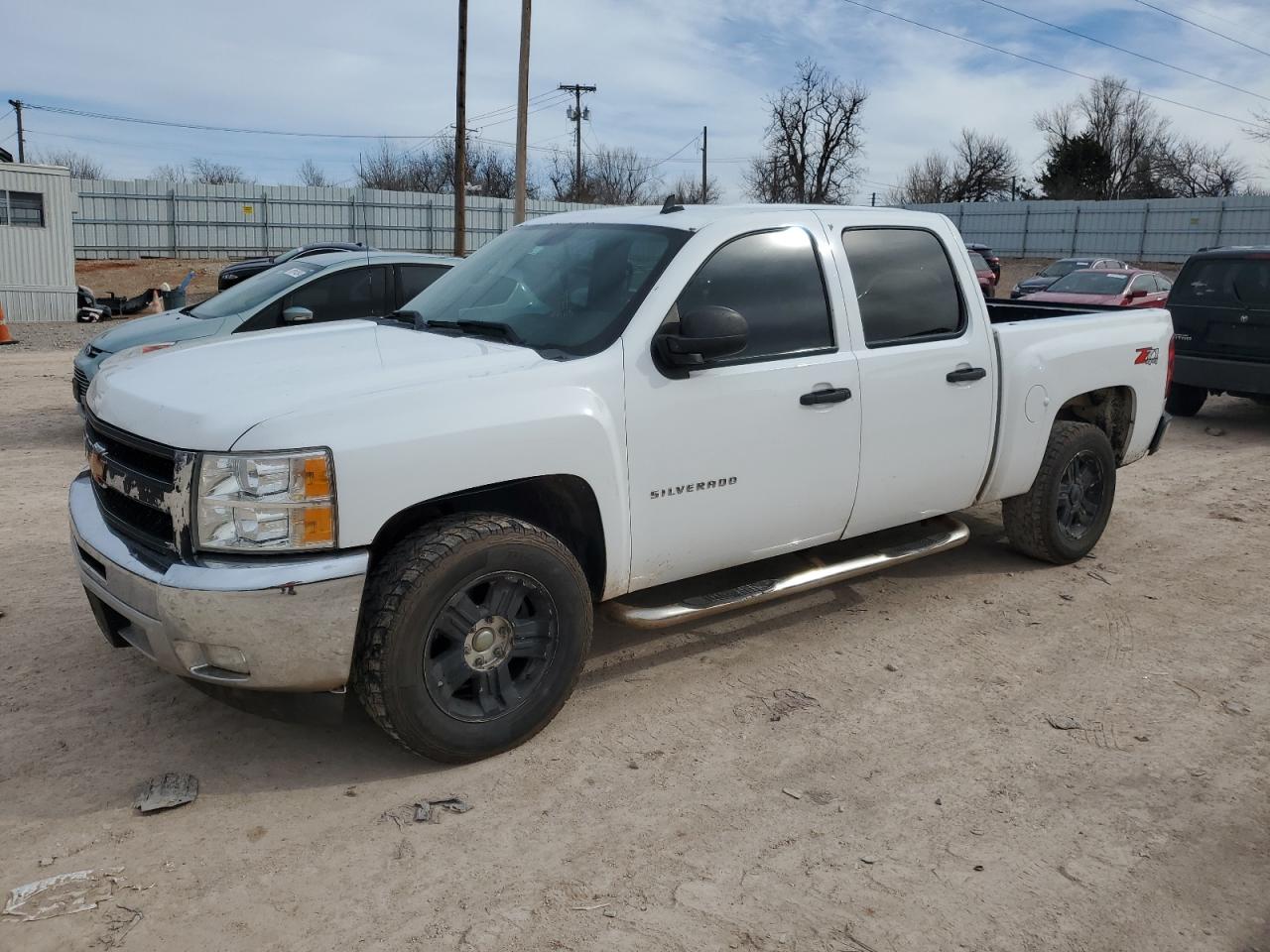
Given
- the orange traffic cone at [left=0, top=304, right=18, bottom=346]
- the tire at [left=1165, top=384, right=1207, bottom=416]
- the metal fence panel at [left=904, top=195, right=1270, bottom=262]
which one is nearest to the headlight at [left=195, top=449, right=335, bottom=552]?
the tire at [left=1165, top=384, right=1207, bottom=416]

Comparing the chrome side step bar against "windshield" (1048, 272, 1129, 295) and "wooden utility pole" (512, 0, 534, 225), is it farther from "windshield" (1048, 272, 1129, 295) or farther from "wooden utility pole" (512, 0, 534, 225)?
"wooden utility pole" (512, 0, 534, 225)

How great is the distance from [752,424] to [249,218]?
36.3 meters

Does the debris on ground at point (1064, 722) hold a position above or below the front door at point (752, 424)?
below

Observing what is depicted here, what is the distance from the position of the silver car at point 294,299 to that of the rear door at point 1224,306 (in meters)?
7.42

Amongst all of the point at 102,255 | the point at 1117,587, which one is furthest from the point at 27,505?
the point at 102,255

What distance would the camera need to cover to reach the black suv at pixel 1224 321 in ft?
33.8

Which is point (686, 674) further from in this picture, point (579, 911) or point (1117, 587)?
point (1117, 587)

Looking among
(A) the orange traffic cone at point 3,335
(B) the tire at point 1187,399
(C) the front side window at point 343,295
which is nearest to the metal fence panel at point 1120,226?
(B) the tire at point 1187,399

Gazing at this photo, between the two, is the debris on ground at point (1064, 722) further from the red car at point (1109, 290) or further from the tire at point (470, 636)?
the red car at point (1109, 290)

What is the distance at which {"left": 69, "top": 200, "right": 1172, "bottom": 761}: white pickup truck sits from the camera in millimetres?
3287

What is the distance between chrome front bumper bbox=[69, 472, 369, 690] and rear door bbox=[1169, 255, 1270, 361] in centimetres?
991

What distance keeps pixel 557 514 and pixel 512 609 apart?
49cm

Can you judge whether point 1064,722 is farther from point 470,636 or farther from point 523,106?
point 523,106

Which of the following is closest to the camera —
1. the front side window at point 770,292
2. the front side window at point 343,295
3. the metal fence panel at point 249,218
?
the front side window at point 770,292
